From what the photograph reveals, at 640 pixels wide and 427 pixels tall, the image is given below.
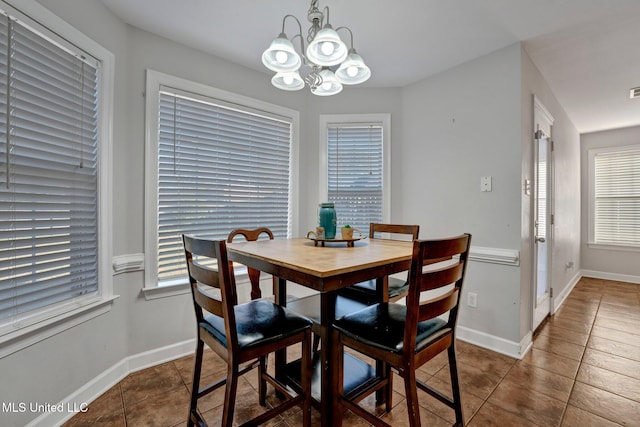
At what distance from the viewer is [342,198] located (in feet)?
10.2

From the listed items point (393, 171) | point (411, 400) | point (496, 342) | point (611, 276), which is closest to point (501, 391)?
point (496, 342)

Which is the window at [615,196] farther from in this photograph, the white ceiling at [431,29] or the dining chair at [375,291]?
the dining chair at [375,291]

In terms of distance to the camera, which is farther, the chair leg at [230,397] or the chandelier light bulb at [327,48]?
the chandelier light bulb at [327,48]

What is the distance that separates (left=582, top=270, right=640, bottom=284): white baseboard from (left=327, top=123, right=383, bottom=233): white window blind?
4.34 m

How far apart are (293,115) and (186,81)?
1045mm

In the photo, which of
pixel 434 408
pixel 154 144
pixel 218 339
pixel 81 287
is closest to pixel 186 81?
pixel 154 144

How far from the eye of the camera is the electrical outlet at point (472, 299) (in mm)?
2471

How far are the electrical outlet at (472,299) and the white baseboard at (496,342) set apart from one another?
0.22 meters

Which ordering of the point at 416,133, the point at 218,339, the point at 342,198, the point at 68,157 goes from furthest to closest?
1. the point at 342,198
2. the point at 416,133
3. the point at 68,157
4. the point at 218,339

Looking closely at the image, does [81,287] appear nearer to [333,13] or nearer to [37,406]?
[37,406]

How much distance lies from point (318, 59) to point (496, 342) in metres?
2.50

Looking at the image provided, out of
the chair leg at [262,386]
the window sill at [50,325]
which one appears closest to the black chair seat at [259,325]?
the chair leg at [262,386]

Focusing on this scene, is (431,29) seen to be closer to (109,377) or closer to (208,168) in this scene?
(208,168)

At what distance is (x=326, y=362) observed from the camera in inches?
52.2
